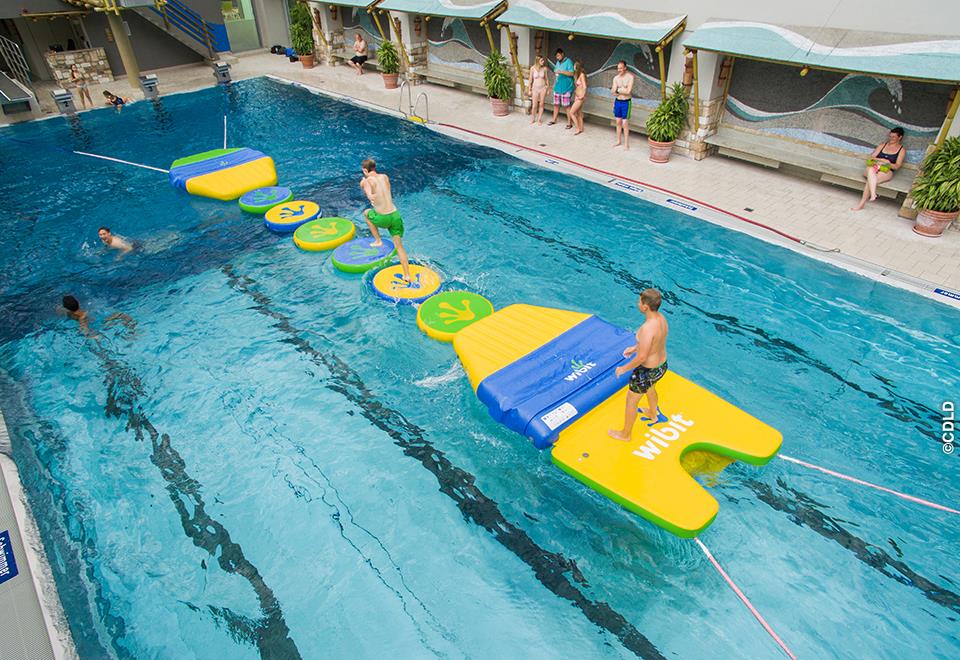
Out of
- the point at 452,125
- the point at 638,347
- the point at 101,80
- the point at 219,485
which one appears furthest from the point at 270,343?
the point at 101,80

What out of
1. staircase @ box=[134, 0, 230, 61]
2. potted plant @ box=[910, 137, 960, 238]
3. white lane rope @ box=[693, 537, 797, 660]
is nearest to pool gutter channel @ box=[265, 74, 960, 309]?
potted plant @ box=[910, 137, 960, 238]

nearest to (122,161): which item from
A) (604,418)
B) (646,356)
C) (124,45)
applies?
(124,45)

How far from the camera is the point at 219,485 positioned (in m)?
6.43

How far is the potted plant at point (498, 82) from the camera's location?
16422mm

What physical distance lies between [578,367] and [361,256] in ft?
16.6

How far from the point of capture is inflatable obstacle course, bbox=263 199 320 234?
37.2ft

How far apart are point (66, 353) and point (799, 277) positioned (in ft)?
38.5

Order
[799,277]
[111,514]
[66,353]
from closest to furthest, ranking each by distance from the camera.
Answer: [111,514] < [66,353] < [799,277]

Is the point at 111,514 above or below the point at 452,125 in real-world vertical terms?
below

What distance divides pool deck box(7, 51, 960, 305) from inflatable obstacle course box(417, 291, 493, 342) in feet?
18.1

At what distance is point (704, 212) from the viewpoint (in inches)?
443

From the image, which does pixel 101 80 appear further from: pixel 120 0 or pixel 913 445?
pixel 913 445

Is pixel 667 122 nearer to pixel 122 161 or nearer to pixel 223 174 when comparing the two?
pixel 223 174

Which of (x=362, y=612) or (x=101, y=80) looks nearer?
(x=362, y=612)
